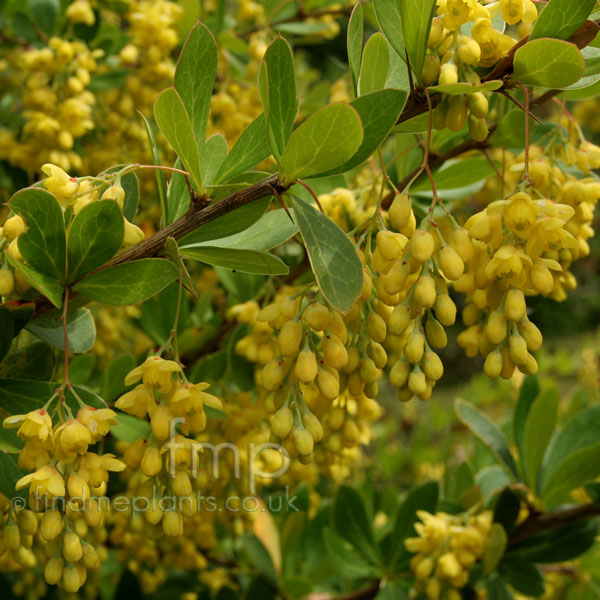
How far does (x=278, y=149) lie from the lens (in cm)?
84

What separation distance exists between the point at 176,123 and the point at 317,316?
11.7 inches

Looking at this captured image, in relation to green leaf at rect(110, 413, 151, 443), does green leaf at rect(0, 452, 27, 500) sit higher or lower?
A: higher

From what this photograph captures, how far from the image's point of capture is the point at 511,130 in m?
1.17

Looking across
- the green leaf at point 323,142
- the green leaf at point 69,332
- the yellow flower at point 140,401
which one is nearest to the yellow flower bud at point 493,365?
the green leaf at point 323,142

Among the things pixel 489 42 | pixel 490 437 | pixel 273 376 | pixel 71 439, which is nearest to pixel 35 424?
pixel 71 439

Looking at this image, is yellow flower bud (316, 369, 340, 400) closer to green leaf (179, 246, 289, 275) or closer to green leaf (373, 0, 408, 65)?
green leaf (179, 246, 289, 275)

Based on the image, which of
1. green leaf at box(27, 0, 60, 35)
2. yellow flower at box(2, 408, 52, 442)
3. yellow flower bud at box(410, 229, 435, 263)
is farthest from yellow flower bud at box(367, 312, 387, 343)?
green leaf at box(27, 0, 60, 35)

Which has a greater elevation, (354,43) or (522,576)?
(354,43)

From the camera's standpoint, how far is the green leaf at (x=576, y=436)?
4.71ft

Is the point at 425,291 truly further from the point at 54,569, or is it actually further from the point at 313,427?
the point at 54,569

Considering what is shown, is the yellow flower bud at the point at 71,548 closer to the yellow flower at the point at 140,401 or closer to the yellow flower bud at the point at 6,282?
the yellow flower at the point at 140,401

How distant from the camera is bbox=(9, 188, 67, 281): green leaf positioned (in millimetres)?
811

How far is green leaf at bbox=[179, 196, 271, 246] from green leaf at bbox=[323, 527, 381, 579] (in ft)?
2.82

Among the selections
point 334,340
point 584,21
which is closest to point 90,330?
point 334,340
